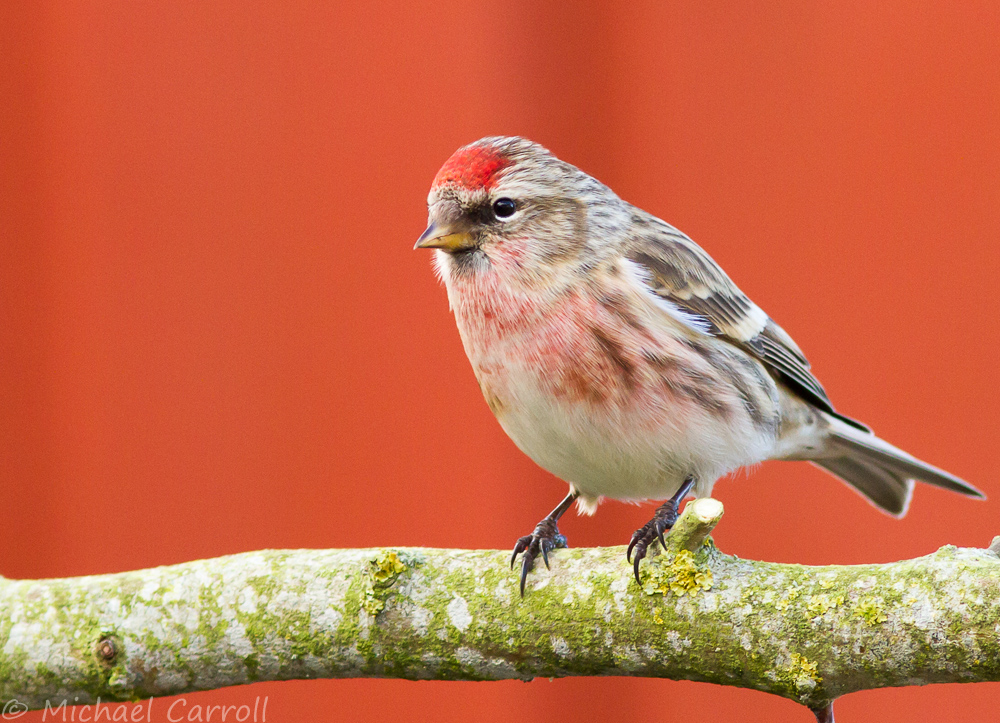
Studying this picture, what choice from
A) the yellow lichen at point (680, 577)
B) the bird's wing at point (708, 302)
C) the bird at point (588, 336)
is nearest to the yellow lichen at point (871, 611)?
the yellow lichen at point (680, 577)

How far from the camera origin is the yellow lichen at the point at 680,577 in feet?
3.78

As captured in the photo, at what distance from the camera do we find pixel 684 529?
113cm

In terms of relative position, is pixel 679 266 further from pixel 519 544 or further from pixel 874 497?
pixel 874 497

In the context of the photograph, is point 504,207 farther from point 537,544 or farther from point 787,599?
point 787,599

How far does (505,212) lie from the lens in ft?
5.21

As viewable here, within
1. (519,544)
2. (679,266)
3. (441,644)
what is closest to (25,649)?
(441,644)

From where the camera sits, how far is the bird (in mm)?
1498

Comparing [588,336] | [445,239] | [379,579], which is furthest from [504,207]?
[379,579]

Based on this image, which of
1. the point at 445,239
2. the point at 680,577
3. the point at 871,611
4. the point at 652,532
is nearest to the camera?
the point at 871,611

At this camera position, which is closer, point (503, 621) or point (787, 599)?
point (787, 599)

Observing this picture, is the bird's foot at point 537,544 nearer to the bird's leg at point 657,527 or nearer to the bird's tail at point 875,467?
the bird's leg at point 657,527

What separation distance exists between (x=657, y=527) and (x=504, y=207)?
1.89 feet

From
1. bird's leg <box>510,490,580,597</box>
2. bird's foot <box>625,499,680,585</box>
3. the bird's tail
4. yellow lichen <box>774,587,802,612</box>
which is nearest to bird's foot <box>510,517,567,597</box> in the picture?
bird's leg <box>510,490,580,597</box>

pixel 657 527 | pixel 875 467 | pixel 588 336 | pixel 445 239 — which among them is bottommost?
pixel 875 467
